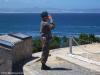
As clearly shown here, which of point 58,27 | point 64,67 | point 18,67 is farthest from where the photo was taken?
point 58,27

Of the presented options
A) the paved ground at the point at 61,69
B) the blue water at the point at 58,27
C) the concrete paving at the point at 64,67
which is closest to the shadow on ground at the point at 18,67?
the concrete paving at the point at 64,67

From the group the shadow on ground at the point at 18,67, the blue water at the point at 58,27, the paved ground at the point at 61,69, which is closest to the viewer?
the shadow on ground at the point at 18,67

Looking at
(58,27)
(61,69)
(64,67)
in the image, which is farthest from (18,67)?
(58,27)

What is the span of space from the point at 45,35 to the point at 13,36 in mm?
1775

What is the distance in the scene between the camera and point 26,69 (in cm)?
902

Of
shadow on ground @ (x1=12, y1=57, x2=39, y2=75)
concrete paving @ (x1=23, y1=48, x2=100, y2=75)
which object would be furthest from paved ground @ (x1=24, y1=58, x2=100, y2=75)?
shadow on ground @ (x1=12, y1=57, x2=39, y2=75)

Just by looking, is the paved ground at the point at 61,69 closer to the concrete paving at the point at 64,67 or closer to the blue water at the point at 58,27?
the concrete paving at the point at 64,67

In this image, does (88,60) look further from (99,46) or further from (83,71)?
(99,46)

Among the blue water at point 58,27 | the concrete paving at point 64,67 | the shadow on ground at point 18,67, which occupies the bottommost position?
the blue water at point 58,27

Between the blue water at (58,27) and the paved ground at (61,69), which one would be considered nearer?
the paved ground at (61,69)

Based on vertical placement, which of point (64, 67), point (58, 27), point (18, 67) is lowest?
point (58, 27)

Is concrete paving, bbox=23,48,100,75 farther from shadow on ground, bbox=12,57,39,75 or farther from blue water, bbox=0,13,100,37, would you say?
blue water, bbox=0,13,100,37

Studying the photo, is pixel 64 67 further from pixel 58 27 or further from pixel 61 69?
pixel 58 27

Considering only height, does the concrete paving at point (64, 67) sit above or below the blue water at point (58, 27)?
above
